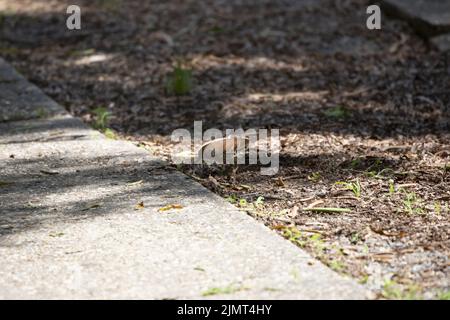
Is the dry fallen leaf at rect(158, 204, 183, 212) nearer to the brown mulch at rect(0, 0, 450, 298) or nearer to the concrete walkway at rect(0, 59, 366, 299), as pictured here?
the concrete walkway at rect(0, 59, 366, 299)

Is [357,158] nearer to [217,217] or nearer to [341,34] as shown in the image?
[217,217]

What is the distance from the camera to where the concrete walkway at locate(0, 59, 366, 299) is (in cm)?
248

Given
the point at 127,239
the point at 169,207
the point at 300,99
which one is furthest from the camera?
the point at 300,99

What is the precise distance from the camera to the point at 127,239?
9.31 feet

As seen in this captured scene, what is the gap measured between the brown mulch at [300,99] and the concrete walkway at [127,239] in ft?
0.51

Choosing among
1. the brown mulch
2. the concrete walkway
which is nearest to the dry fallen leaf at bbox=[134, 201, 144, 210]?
the concrete walkway

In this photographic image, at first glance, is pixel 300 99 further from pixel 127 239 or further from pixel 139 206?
pixel 127 239

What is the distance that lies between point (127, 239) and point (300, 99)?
216 cm

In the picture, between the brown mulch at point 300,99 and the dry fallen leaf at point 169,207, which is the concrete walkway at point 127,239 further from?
the brown mulch at point 300,99

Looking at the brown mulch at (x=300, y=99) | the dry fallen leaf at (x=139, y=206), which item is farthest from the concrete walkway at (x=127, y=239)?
the brown mulch at (x=300, y=99)

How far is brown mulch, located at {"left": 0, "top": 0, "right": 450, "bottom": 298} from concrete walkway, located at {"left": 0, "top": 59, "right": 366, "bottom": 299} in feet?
0.51

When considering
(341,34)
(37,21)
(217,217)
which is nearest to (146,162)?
(217,217)

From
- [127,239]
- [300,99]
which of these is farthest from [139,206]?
[300,99]
